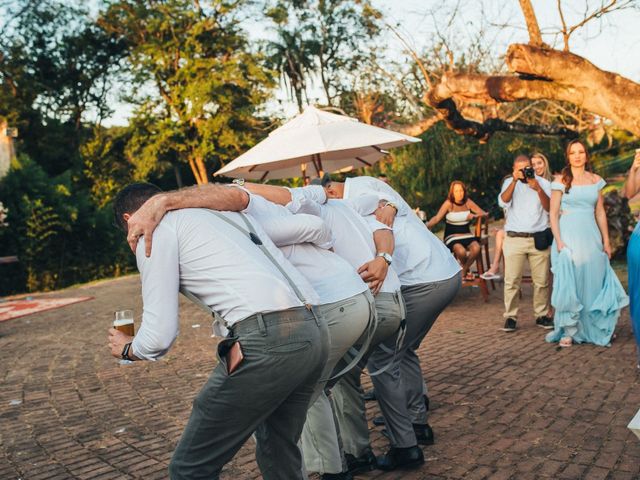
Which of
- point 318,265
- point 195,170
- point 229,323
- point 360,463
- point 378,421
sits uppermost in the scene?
point 195,170

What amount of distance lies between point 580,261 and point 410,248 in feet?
13.4

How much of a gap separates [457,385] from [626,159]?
34156mm

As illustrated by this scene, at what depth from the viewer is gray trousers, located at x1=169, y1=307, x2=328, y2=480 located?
2.49 metres

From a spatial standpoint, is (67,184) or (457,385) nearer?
(457,385)

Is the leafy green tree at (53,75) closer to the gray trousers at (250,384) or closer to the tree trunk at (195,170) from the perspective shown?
the tree trunk at (195,170)

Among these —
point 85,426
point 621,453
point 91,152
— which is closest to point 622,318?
point 621,453

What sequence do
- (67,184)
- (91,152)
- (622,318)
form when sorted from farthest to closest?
1. (91,152)
2. (67,184)
3. (622,318)

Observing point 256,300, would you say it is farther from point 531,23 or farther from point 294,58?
point 294,58

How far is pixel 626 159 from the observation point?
35.9 meters

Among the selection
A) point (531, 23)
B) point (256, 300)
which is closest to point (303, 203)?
point (256, 300)

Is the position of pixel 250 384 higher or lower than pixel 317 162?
lower

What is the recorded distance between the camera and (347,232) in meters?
3.61

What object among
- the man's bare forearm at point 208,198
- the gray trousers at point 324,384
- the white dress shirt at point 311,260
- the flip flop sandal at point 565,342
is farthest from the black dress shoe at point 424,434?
the flip flop sandal at point 565,342

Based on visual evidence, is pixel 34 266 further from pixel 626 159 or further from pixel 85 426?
pixel 626 159
